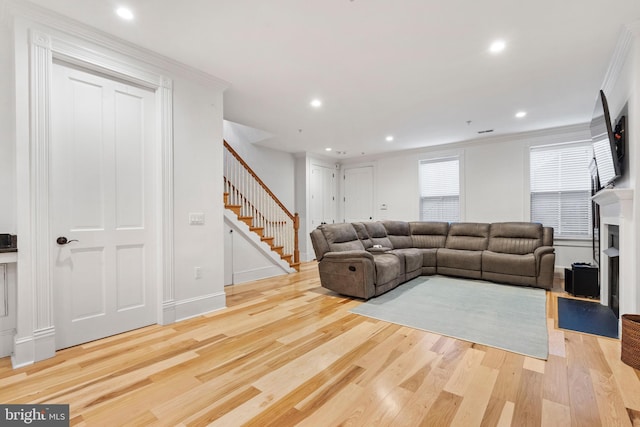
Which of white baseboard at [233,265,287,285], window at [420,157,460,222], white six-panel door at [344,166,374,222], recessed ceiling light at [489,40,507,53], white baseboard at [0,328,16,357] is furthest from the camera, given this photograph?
white six-panel door at [344,166,374,222]

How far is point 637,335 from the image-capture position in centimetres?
206

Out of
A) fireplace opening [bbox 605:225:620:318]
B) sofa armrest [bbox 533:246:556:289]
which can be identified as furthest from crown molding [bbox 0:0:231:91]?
sofa armrest [bbox 533:246:556:289]

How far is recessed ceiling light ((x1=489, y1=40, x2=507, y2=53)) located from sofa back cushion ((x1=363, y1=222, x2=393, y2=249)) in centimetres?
326

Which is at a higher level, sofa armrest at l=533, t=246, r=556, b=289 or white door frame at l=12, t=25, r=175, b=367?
white door frame at l=12, t=25, r=175, b=367

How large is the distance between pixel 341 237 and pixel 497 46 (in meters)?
3.01

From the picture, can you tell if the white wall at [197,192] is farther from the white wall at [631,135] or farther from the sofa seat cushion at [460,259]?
the white wall at [631,135]

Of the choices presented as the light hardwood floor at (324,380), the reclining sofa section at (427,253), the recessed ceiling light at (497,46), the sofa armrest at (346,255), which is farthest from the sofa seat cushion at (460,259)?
the recessed ceiling light at (497,46)

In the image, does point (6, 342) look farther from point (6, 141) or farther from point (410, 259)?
point (410, 259)

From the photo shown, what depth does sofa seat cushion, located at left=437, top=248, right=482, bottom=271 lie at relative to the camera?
483 cm

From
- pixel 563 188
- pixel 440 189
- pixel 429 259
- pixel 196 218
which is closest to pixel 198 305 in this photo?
pixel 196 218

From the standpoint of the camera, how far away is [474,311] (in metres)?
3.29

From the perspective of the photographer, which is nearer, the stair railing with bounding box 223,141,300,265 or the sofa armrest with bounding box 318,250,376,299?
the sofa armrest with bounding box 318,250,376,299

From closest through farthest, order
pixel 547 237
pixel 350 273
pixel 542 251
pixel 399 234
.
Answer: pixel 350 273 → pixel 542 251 → pixel 547 237 → pixel 399 234

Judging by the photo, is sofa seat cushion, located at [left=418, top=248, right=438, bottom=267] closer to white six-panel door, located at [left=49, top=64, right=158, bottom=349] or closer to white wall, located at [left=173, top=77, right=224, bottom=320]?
white wall, located at [left=173, top=77, right=224, bottom=320]
